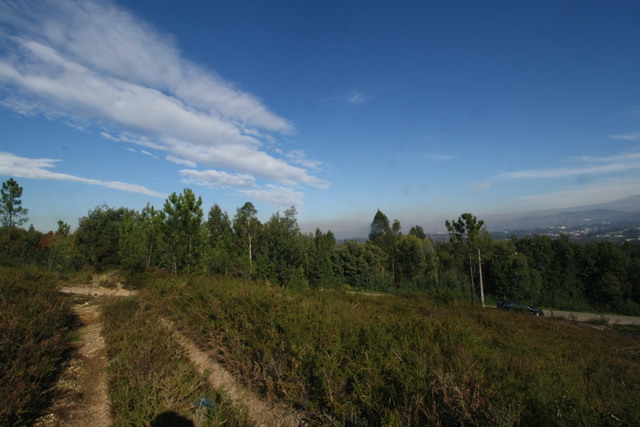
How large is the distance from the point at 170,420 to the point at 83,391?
2606 millimetres

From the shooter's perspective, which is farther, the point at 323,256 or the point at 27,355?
the point at 323,256

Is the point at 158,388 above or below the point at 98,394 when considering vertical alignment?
above

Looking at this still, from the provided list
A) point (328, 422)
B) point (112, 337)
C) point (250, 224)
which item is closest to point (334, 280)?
point (250, 224)

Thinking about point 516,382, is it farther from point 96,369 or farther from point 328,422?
point 96,369

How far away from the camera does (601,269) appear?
4328 cm

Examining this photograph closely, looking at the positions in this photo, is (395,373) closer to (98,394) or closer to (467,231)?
(98,394)

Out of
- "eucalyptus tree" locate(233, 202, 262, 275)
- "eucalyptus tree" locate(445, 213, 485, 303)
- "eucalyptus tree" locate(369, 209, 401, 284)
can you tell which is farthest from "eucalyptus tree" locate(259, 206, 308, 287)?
"eucalyptus tree" locate(369, 209, 401, 284)

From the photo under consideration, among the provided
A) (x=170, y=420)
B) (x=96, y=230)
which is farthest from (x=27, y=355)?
(x=96, y=230)

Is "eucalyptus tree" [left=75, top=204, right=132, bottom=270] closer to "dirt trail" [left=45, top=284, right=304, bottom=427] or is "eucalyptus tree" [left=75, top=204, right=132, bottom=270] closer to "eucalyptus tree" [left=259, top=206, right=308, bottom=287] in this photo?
"eucalyptus tree" [left=259, top=206, right=308, bottom=287]

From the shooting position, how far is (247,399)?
4.36m

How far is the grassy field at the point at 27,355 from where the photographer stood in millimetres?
3615

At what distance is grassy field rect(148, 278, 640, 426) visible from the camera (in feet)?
8.35

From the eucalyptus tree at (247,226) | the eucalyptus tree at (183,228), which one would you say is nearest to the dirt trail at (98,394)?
the eucalyptus tree at (183,228)

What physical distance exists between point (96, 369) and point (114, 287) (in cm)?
1502
